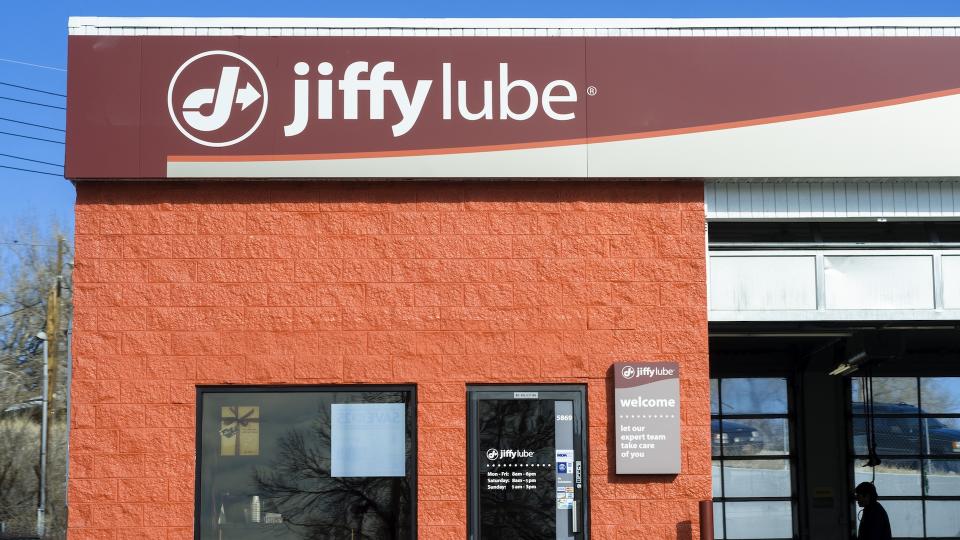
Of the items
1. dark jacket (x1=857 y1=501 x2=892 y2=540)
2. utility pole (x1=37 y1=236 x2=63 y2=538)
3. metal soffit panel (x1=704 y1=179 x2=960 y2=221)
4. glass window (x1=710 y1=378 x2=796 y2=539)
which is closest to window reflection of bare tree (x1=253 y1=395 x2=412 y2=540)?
metal soffit panel (x1=704 y1=179 x2=960 y2=221)

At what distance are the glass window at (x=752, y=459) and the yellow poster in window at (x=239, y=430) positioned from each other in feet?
28.5

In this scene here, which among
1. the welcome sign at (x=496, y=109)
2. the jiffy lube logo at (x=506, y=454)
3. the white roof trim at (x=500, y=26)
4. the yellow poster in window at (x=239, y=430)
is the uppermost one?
the white roof trim at (x=500, y=26)

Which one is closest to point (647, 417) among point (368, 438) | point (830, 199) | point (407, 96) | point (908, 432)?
point (368, 438)

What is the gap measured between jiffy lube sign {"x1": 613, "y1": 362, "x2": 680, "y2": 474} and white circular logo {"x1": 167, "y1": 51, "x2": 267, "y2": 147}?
4.37 meters

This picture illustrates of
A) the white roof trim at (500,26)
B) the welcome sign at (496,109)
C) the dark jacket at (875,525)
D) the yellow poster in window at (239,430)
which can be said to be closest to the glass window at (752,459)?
the dark jacket at (875,525)

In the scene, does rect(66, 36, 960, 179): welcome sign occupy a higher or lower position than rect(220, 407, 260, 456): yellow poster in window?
higher

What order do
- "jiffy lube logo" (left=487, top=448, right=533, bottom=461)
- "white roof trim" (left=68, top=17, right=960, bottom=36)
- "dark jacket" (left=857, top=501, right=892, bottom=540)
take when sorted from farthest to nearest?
1. "dark jacket" (left=857, top=501, right=892, bottom=540)
2. "white roof trim" (left=68, top=17, right=960, bottom=36)
3. "jiffy lube logo" (left=487, top=448, right=533, bottom=461)

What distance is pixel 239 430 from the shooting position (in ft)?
38.7

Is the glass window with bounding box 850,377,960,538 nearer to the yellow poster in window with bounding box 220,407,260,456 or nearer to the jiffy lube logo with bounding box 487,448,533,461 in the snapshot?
the jiffy lube logo with bounding box 487,448,533,461

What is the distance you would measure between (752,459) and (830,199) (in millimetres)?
7062

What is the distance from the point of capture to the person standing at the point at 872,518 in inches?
581

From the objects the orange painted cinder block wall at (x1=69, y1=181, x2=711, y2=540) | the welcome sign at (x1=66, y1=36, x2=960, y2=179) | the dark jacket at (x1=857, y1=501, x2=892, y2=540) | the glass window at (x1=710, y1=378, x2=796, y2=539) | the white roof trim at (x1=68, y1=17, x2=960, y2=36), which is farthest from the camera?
the glass window at (x1=710, y1=378, x2=796, y2=539)

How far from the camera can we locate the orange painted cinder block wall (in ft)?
38.3

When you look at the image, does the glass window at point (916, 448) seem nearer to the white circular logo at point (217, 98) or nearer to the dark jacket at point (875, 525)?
the dark jacket at point (875, 525)
